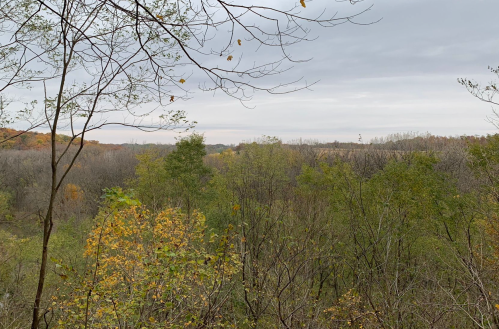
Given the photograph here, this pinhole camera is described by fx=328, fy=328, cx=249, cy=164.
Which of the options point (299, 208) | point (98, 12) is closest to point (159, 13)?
point (98, 12)

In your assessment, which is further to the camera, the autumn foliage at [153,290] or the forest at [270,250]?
the forest at [270,250]

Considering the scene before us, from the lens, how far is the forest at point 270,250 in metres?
5.19

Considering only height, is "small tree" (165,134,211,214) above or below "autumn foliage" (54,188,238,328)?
above

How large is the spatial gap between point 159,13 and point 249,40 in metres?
0.84

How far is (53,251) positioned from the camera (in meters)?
17.0

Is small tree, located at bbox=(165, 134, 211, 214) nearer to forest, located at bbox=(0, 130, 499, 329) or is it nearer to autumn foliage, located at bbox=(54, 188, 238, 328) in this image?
forest, located at bbox=(0, 130, 499, 329)

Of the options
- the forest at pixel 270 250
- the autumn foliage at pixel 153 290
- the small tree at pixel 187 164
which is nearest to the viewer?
the autumn foliage at pixel 153 290

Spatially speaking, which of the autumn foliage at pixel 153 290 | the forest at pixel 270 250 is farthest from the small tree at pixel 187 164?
the autumn foliage at pixel 153 290

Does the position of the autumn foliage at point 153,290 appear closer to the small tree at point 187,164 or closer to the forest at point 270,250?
the forest at point 270,250

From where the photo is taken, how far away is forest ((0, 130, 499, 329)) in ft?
17.0

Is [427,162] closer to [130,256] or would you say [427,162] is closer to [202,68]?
[130,256]

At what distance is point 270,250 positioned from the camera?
358 inches

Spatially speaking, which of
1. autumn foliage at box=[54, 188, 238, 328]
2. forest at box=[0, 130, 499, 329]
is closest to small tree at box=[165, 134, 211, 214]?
forest at box=[0, 130, 499, 329]

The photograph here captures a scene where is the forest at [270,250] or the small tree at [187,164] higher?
the small tree at [187,164]
